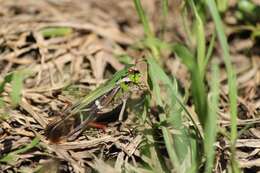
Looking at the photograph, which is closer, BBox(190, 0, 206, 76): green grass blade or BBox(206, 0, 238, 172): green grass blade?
BBox(206, 0, 238, 172): green grass blade

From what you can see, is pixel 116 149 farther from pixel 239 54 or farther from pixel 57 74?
pixel 239 54

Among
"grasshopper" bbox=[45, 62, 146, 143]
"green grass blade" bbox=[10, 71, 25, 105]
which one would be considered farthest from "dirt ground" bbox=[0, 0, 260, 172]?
"green grass blade" bbox=[10, 71, 25, 105]

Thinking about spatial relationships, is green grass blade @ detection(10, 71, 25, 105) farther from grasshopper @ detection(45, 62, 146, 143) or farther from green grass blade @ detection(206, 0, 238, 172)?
green grass blade @ detection(206, 0, 238, 172)

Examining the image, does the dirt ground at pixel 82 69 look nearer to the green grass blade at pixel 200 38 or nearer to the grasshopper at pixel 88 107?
the grasshopper at pixel 88 107

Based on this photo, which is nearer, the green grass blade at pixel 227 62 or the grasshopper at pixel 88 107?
the green grass blade at pixel 227 62

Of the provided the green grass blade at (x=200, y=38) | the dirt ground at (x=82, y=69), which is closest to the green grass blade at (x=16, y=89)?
the dirt ground at (x=82, y=69)

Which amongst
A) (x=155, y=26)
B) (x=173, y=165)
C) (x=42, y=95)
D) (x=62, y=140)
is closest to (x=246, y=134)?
(x=173, y=165)

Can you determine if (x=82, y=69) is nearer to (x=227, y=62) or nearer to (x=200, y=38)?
(x=200, y=38)

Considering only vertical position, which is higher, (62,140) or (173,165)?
(62,140)
